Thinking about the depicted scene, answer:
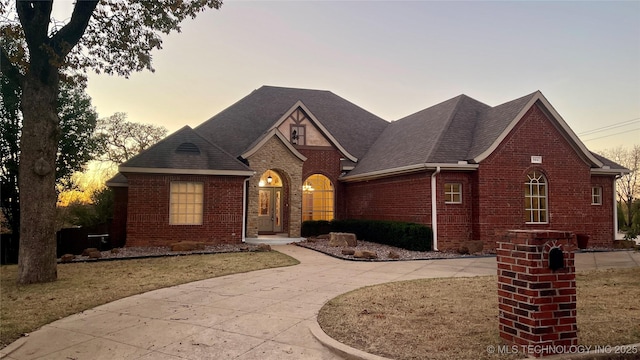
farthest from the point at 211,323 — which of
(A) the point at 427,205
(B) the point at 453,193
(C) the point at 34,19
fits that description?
(B) the point at 453,193

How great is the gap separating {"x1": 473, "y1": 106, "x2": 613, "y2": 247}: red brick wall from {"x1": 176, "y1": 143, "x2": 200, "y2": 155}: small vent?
1148 cm

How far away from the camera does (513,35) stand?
15492 mm

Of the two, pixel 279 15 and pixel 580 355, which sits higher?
pixel 279 15

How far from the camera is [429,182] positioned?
1479cm

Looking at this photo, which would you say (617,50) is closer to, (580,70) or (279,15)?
(580,70)

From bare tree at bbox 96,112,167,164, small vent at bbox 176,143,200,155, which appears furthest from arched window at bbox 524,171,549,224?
bare tree at bbox 96,112,167,164

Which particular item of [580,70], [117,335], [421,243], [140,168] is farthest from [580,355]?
[580,70]

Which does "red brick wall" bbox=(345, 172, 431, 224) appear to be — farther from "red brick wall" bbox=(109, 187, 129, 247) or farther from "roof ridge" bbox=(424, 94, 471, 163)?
"red brick wall" bbox=(109, 187, 129, 247)

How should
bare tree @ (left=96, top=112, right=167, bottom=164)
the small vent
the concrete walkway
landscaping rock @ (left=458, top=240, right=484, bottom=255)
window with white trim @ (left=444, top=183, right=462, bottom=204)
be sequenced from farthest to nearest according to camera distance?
1. bare tree @ (left=96, top=112, right=167, bottom=164)
2. the small vent
3. window with white trim @ (left=444, top=183, right=462, bottom=204)
4. landscaping rock @ (left=458, top=240, right=484, bottom=255)
5. the concrete walkway

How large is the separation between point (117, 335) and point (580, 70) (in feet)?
70.2

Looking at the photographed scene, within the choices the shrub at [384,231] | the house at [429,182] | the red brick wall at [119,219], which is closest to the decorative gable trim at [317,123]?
the house at [429,182]

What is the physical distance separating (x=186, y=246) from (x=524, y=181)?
13183 millimetres

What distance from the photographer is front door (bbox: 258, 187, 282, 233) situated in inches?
805

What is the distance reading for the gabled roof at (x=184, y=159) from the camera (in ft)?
50.8
